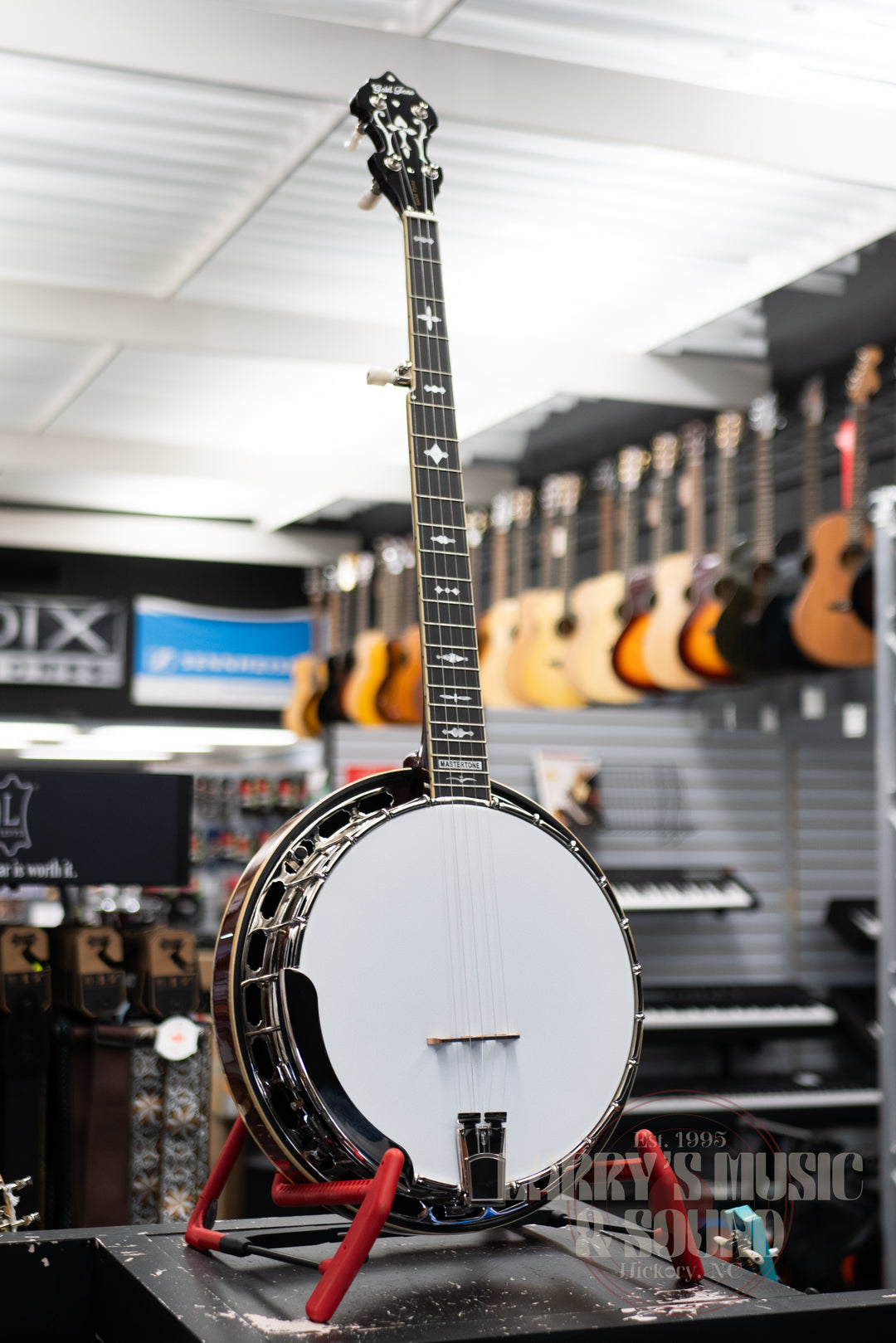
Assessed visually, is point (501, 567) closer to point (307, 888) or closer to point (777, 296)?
point (777, 296)

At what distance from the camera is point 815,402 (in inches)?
220

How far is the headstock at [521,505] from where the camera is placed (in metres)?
7.57

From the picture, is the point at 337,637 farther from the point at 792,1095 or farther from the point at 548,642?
the point at 792,1095

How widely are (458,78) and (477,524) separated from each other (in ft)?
15.0

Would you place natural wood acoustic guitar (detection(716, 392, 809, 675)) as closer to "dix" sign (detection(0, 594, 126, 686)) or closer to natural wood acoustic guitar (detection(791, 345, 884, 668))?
natural wood acoustic guitar (detection(791, 345, 884, 668))

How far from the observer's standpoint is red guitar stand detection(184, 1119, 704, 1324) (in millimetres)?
1036

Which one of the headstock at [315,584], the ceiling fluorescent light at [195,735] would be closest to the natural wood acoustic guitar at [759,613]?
the headstock at [315,584]

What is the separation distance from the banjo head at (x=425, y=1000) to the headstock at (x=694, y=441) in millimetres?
5037

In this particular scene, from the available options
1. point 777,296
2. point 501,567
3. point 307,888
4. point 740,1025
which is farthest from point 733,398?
point 307,888

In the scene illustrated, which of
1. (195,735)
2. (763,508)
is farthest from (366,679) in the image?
(763,508)

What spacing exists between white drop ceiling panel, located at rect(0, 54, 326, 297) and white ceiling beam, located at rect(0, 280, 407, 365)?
0.10 m

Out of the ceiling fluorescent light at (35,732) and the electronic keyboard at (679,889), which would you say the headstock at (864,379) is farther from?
the ceiling fluorescent light at (35,732)

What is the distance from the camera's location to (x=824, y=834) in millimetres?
5699

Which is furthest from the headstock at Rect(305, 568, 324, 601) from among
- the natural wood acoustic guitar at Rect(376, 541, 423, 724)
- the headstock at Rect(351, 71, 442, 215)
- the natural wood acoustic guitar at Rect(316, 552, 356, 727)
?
the headstock at Rect(351, 71, 442, 215)
